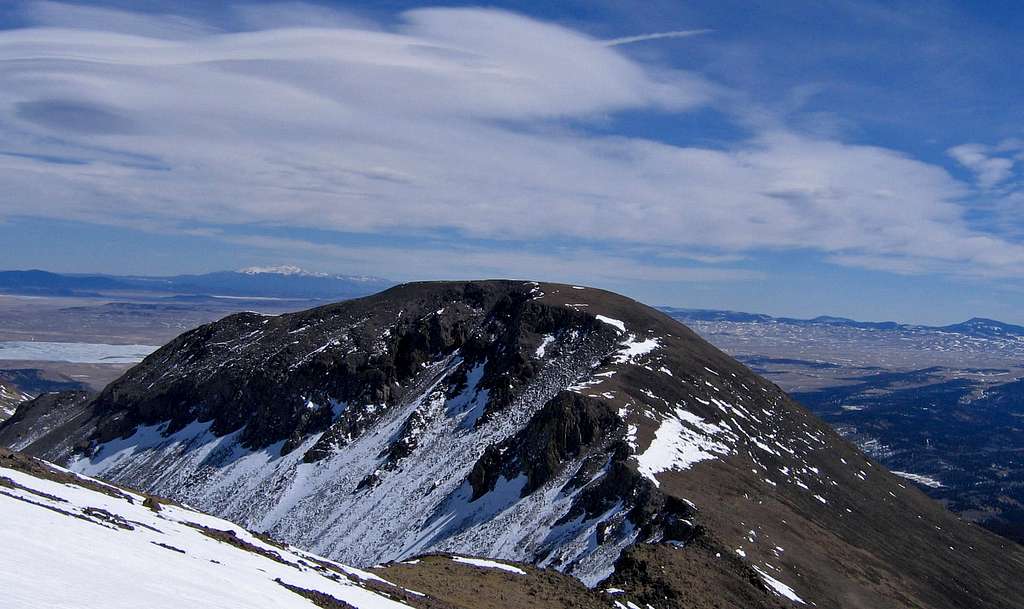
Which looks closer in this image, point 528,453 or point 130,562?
point 130,562

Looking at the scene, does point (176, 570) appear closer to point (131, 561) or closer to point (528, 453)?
point (131, 561)

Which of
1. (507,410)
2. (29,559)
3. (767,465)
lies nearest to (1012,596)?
(767,465)

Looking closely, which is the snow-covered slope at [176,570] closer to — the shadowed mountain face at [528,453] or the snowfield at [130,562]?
the snowfield at [130,562]

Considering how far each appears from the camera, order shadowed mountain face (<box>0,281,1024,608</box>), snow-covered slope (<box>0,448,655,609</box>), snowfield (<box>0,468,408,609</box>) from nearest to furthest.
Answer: snowfield (<box>0,468,408,609</box>)
snow-covered slope (<box>0,448,655,609</box>)
shadowed mountain face (<box>0,281,1024,608</box>)

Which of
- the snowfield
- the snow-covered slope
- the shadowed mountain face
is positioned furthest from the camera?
the shadowed mountain face

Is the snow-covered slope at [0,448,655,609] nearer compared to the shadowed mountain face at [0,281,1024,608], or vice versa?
the snow-covered slope at [0,448,655,609]

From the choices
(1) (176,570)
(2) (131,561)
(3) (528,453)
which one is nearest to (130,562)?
(2) (131,561)

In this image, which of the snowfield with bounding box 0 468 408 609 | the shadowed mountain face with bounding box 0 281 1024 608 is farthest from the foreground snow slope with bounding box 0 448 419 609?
the shadowed mountain face with bounding box 0 281 1024 608

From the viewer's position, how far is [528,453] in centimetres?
7375

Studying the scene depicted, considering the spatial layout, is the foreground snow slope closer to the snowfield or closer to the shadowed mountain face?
the snowfield

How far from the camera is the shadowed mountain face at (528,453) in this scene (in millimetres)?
53969

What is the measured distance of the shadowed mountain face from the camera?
53969 millimetres

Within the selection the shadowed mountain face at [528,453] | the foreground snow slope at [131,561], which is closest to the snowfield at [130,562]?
the foreground snow slope at [131,561]

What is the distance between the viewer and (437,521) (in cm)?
7319
